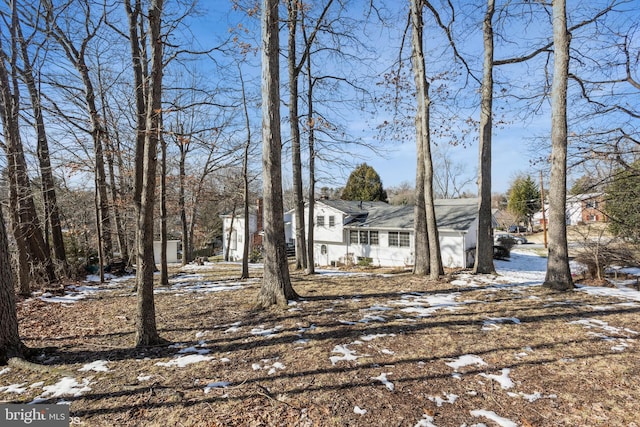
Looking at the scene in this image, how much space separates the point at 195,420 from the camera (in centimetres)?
247

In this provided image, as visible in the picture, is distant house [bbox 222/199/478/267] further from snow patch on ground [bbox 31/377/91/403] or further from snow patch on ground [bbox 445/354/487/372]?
snow patch on ground [bbox 445/354/487/372]

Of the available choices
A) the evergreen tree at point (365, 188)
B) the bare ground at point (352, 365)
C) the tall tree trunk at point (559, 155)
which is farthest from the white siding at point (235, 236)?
the tall tree trunk at point (559, 155)

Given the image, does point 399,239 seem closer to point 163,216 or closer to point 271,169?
point 163,216

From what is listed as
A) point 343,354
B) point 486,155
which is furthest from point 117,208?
point 486,155

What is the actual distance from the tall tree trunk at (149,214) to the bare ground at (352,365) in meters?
0.32

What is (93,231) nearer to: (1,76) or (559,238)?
(1,76)

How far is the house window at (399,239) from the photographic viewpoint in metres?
18.9

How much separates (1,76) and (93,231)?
333 inches

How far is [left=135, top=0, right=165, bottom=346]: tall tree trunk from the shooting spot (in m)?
3.96

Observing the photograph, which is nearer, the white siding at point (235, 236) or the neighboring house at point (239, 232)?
the neighboring house at point (239, 232)

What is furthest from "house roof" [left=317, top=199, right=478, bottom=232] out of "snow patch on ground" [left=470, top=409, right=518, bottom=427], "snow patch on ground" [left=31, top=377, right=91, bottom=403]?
"snow patch on ground" [left=31, top=377, right=91, bottom=403]

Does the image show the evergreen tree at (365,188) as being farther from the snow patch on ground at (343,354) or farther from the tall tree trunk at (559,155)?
the snow patch on ground at (343,354)

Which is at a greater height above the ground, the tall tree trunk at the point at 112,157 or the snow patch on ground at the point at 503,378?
the tall tree trunk at the point at 112,157

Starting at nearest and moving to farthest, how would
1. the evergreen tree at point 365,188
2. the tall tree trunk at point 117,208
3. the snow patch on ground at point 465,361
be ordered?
the snow patch on ground at point 465,361
the tall tree trunk at point 117,208
the evergreen tree at point 365,188
